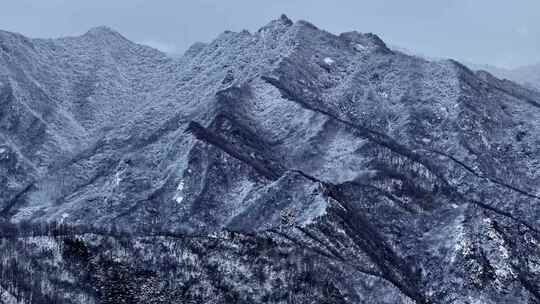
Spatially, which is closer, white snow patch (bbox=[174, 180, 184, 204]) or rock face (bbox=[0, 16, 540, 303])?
rock face (bbox=[0, 16, 540, 303])

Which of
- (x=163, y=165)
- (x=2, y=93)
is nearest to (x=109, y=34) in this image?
(x=2, y=93)

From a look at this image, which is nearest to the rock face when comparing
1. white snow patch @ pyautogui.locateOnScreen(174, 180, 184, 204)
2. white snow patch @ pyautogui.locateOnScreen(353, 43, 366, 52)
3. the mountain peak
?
white snow patch @ pyautogui.locateOnScreen(174, 180, 184, 204)

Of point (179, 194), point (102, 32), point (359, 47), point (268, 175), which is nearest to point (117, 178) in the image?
point (179, 194)

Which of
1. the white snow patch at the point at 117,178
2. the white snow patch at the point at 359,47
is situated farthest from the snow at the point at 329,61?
the white snow patch at the point at 117,178

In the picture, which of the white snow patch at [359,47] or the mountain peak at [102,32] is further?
the mountain peak at [102,32]

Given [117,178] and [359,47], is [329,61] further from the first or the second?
[117,178]

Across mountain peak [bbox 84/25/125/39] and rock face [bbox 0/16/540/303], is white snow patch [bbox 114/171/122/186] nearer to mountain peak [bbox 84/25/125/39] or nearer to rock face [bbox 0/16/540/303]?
rock face [bbox 0/16/540/303]

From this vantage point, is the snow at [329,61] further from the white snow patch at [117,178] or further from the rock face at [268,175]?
the white snow patch at [117,178]

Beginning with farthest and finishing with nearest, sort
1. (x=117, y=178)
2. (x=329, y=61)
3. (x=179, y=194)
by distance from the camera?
1. (x=329, y=61)
2. (x=117, y=178)
3. (x=179, y=194)

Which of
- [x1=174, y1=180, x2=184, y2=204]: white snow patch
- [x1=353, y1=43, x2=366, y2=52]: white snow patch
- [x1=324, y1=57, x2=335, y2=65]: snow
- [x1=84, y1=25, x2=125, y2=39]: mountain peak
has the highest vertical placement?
[x1=84, y1=25, x2=125, y2=39]: mountain peak
